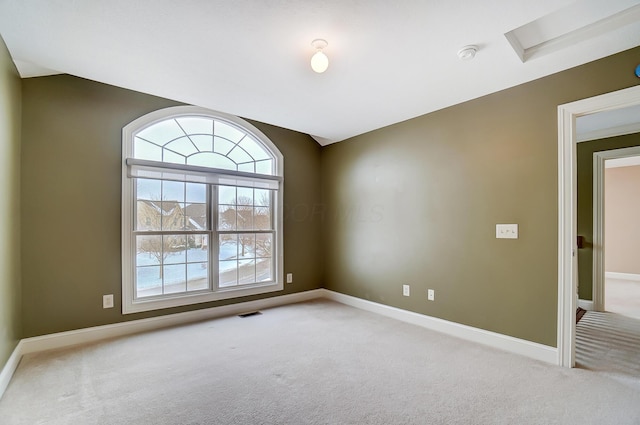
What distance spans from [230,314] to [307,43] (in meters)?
3.16

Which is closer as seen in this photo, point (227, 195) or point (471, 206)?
point (471, 206)

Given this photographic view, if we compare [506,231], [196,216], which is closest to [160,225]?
[196,216]

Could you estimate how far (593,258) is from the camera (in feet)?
13.5

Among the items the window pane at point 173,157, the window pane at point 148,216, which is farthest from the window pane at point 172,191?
the window pane at point 173,157

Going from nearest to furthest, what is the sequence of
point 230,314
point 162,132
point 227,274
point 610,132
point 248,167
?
point 162,132, point 230,314, point 227,274, point 610,132, point 248,167

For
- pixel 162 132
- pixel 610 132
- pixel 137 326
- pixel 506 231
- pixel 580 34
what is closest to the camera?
pixel 580 34

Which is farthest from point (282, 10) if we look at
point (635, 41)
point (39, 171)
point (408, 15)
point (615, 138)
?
point (615, 138)

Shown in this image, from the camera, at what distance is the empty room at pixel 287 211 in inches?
74.5

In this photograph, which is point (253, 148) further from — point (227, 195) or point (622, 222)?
point (622, 222)

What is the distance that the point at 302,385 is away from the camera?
6.92ft

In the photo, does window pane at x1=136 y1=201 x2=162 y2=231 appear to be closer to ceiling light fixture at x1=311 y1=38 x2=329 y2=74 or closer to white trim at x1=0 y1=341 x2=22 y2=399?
white trim at x1=0 y1=341 x2=22 y2=399

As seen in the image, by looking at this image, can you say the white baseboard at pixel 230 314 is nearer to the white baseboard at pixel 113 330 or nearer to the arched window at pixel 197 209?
the white baseboard at pixel 113 330

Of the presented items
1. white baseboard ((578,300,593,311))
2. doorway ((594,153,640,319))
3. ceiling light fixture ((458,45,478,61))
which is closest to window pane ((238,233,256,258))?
ceiling light fixture ((458,45,478,61))

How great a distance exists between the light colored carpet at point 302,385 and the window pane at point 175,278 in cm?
55
